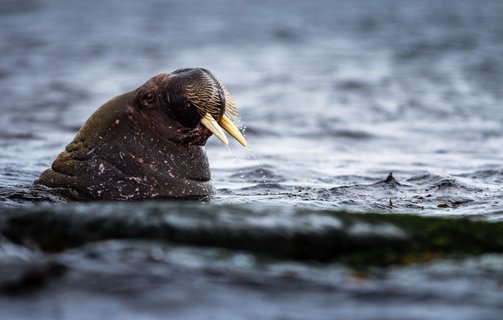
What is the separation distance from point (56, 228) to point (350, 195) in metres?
4.73

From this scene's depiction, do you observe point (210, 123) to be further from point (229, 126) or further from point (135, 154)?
point (135, 154)

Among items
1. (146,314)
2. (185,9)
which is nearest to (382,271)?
(146,314)

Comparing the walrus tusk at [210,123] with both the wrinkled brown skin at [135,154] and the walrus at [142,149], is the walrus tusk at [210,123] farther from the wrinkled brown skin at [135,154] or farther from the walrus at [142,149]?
the wrinkled brown skin at [135,154]

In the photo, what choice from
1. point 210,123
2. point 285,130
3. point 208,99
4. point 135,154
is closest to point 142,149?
point 135,154

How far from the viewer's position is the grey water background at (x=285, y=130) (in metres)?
4.07

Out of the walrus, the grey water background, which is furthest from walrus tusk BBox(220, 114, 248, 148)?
the grey water background

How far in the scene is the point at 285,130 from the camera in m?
15.6

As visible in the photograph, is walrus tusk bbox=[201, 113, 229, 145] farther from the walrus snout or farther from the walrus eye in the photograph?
the walrus eye

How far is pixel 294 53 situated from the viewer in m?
28.7

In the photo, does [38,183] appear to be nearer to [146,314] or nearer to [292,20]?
[146,314]

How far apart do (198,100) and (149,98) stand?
50 centimetres

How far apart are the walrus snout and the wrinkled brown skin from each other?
0.27ft

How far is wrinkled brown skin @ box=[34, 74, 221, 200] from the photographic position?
769 cm

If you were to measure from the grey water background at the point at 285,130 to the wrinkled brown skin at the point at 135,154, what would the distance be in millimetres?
401
